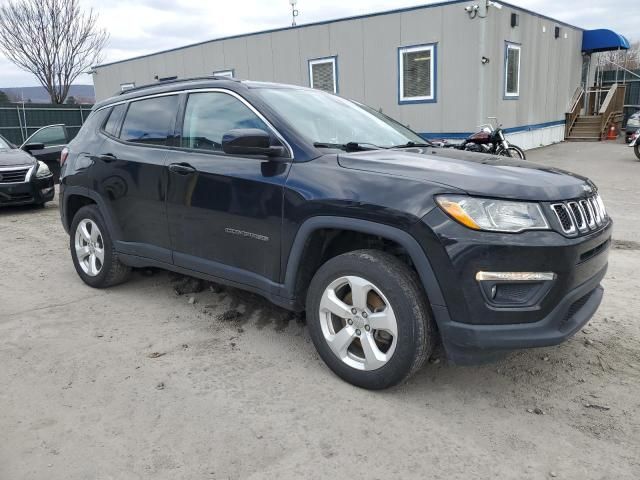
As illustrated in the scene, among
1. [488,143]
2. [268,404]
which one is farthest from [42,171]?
[488,143]

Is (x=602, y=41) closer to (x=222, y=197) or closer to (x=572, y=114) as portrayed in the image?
(x=572, y=114)

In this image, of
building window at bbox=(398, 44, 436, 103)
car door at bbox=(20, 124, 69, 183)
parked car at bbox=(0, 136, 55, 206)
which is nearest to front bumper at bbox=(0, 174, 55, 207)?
parked car at bbox=(0, 136, 55, 206)

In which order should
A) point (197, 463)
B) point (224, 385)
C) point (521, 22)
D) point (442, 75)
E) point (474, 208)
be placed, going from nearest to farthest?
point (197, 463) → point (474, 208) → point (224, 385) → point (442, 75) → point (521, 22)

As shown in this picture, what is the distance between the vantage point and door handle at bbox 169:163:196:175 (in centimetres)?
386

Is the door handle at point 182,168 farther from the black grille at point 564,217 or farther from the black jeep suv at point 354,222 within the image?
the black grille at point 564,217

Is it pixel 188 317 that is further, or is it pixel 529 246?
pixel 188 317

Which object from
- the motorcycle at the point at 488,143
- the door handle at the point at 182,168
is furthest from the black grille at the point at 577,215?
the motorcycle at the point at 488,143

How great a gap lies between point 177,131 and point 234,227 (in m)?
1.00

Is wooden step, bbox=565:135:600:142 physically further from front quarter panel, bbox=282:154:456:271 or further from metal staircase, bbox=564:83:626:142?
front quarter panel, bbox=282:154:456:271

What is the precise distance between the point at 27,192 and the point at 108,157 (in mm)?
5520

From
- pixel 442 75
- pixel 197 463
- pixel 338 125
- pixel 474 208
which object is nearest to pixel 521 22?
pixel 442 75

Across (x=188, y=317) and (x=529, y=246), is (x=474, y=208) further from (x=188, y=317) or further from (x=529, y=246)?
(x=188, y=317)

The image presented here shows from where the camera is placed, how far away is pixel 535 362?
345 cm

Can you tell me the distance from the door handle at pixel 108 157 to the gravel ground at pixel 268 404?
1.20m
